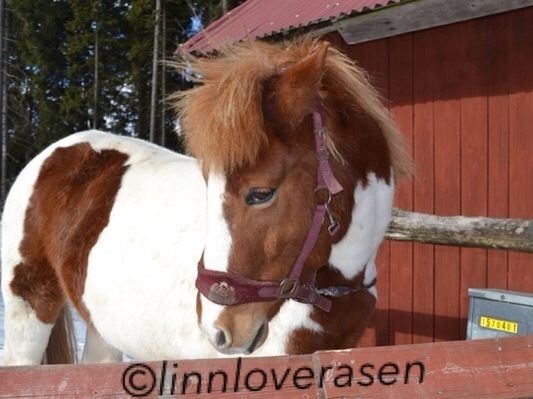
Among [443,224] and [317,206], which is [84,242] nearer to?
[317,206]

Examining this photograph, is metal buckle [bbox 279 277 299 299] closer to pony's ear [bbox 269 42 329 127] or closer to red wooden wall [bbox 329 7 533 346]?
pony's ear [bbox 269 42 329 127]

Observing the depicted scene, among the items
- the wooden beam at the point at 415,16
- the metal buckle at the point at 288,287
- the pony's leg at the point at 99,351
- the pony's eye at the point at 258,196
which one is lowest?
the pony's leg at the point at 99,351

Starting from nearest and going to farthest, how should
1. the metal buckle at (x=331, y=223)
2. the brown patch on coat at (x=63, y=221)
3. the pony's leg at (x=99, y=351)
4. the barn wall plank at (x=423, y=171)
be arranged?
the metal buckle at (x=331, y=223) < the brown patch on coat at (x=63, y=221) < the pony's leg at (x=99, y=351) < the barn wall plank at (x=423, y=171)

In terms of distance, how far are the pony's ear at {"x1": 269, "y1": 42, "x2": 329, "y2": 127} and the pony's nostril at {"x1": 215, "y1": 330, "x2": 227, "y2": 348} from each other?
689 millimetres

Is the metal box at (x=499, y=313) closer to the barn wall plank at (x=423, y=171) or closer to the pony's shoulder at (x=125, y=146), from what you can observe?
the barn wall plank at (x=423, y=171)

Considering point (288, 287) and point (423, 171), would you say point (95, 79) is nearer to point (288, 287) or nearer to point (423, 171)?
point (423, 171)

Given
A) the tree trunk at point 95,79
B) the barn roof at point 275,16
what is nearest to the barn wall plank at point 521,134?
the barn roof at point 275,16

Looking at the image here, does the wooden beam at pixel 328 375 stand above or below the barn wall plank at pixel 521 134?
below

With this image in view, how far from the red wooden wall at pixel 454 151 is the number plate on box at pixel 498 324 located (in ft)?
1.15

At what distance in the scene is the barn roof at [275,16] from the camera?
164 inches

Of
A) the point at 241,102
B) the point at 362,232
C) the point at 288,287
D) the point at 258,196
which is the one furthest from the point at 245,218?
the point at 362,232

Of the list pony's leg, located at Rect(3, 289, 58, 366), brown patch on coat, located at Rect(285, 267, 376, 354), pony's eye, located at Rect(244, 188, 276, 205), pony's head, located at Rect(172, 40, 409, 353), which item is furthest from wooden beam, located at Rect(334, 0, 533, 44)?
pony's leg, located at Rect(3, 289, 58, 366)

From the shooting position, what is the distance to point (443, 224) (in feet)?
12.6

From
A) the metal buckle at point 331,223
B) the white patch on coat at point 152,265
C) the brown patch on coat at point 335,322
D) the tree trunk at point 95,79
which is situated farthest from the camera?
the tree trunk at point 95,79
